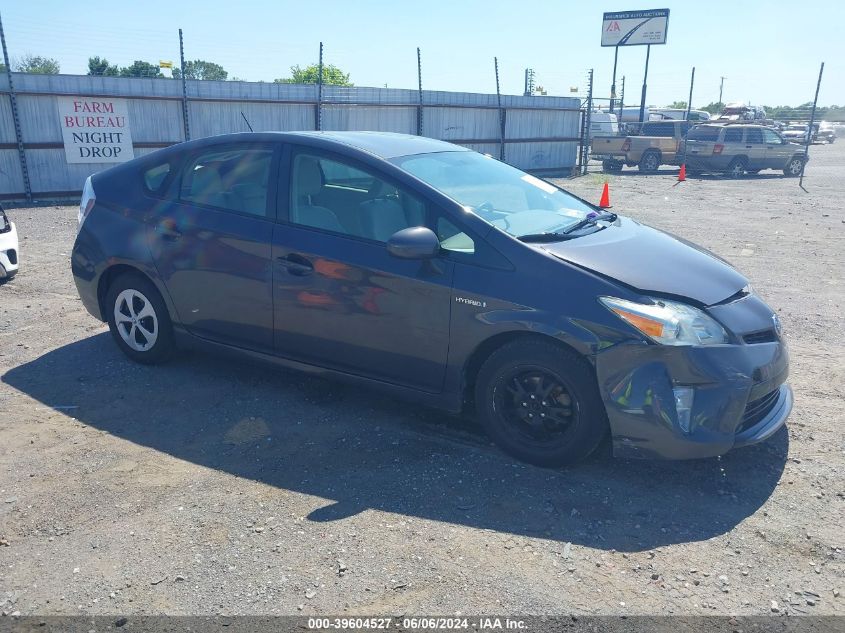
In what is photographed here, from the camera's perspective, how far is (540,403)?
3.80 metres

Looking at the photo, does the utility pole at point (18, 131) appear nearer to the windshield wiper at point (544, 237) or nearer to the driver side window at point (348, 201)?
the driver side window at point (348, 201)

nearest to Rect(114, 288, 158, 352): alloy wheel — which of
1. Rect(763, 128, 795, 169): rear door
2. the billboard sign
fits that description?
Rect(763, 128, 795, 169): rear door

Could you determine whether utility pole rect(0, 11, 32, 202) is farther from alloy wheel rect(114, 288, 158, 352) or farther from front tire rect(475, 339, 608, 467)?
front tire rect(475, 339, 608, 467)

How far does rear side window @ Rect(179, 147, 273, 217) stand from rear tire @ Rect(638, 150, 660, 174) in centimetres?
2341

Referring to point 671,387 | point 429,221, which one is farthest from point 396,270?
point 671,387

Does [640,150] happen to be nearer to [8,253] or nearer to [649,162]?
[649,162]

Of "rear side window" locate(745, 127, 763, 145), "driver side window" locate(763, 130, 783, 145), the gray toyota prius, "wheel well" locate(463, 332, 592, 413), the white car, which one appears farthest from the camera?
"driver side window" locate(763, 130, 783, 145)

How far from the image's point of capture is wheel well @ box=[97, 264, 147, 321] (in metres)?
5.20

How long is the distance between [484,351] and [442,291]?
41 centimetres

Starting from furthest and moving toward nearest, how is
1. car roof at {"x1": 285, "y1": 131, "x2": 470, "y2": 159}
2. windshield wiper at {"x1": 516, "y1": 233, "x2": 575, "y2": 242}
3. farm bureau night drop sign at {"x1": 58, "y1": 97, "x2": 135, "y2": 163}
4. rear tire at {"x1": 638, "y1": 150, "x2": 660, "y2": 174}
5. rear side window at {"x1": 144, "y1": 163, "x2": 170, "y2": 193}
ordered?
rear tire at {"x1": 638, "y1": 150, "x2": 660, "y2": 174} → farm bureau night drop sign at {"x1": 58, "y1": 97, "x2": 135, "y2": 163} → rear side window at {"x1": 144, "y1": 163, "x2": 170, "y2": 193} → car roof at {"x1": 285, "y1": 131, "x2": 470, "y2": 159} → windshield wiper at {"x1": 516, "y1": 233, "x2": 575, "y2": 242}

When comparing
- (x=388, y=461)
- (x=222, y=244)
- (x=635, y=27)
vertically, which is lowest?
(x=388, y=461)

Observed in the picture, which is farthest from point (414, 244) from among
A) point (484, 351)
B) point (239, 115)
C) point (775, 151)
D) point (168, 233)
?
point (775, 151)

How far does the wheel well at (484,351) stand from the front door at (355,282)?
147mm

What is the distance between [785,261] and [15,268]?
9177mm
